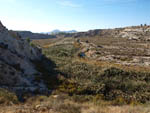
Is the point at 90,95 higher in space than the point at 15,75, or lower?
lower

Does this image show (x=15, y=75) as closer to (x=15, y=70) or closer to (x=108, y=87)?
(x=15, y=70)

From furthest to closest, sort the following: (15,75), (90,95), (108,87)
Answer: (108,87) < (15,75) < (90,95)

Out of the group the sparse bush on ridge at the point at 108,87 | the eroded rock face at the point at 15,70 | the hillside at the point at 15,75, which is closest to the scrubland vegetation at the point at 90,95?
the sparse bush on ridge at the point at 108,87

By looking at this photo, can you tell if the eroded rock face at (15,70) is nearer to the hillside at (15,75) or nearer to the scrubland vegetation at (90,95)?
the hillside at (15,75)

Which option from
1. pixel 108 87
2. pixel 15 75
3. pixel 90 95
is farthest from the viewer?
pixel 108 87

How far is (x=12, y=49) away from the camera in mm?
20016

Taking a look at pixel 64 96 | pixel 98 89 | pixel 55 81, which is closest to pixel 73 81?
pixel 55 81

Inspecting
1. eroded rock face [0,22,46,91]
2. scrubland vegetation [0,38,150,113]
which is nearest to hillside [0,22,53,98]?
eroded rock face [0,22,46,91]

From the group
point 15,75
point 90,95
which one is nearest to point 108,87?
point 90,95

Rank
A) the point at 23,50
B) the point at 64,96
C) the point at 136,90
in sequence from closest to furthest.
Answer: the point at 64,96 → the point at 136,90 → the point at 23,50

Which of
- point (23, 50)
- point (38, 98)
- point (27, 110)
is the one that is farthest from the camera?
point (23, 50)

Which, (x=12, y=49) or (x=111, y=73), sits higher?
(x=12, y=49)

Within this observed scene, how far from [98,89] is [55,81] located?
15.3 feet

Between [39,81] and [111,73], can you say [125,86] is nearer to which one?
[111,73]
